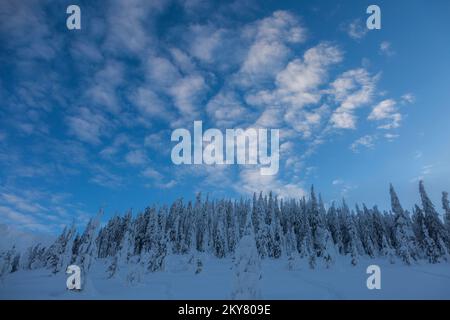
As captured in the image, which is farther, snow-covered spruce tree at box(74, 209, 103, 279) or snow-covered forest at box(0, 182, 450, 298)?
snow-covered forest at box(0, 182, 450, 298)

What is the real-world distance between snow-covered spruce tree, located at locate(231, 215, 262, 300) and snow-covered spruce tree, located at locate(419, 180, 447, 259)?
49481 millimetres

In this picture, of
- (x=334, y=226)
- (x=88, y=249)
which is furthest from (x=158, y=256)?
(x=334, y=226)

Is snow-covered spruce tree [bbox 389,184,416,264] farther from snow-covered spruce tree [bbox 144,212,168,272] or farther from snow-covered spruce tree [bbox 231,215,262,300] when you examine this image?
snow-covered spruce tree [bbox 231,215,262,300]

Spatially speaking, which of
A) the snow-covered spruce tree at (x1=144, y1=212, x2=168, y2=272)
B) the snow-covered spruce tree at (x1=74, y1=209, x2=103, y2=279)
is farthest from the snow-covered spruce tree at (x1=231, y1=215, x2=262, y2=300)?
the snow-covered spruce tree at (x1=144, y1=212, x2=168, y2=272)

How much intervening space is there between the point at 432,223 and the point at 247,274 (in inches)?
2068

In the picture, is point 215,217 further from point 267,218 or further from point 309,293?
point 309,293

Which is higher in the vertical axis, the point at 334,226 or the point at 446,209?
the point at 446,209

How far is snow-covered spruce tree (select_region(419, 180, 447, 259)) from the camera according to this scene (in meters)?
47.7

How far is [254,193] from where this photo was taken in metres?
89.8

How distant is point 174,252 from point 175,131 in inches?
2266

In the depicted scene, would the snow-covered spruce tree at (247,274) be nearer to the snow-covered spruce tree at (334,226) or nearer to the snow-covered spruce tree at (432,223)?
the snow-covered spruce tree at (432,223)

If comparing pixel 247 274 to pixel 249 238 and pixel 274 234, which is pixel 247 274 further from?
pixel 274 234

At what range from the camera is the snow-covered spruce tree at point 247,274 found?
11.7m

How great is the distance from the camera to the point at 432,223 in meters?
48.0
